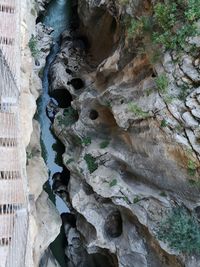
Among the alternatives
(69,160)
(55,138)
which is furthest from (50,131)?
(69,160)

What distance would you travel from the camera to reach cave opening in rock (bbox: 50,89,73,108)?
14008mm

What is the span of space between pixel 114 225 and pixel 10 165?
4941 millimetres

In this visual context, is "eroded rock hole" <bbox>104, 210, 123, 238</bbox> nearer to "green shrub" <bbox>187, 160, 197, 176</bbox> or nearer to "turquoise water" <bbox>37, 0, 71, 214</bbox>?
"turquoise water" <bbox>37, 0, 71, 214</bbox>

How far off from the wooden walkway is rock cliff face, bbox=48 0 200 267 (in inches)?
121

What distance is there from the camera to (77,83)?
13.8 m

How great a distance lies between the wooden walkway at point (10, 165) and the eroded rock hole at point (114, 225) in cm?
385

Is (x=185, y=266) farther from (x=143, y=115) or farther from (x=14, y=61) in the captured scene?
(x=14, y=61)

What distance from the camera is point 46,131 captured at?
45.0ft

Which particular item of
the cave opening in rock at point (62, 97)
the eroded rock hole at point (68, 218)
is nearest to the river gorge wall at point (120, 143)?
the eroded rock hole at point (68, 218)

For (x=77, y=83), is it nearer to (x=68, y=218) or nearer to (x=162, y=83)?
(x=68, y=218)

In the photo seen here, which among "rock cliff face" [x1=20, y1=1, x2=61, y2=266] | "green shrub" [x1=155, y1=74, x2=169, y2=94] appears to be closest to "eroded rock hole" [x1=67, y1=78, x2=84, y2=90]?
"rock cliff face" [x1=20, y1=1, x2=61, y2=266]

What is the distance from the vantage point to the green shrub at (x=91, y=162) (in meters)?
11.3

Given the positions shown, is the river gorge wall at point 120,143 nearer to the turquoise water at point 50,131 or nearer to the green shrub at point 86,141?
the green shrub at point 86,141

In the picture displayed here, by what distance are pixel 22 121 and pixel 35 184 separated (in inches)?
82.1
